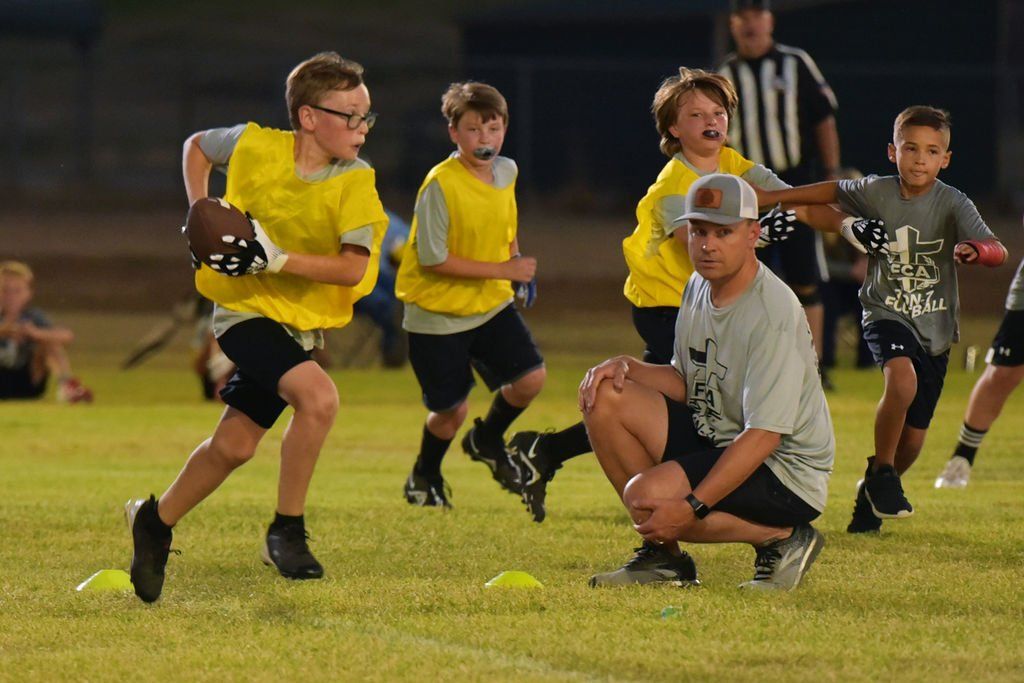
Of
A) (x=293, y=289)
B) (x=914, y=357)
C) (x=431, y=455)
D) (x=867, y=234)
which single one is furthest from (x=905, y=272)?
(x=293, y=289)

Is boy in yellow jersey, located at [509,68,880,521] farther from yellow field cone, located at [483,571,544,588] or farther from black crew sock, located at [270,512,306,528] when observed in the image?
black crew sock, located at [270,512,306,528]

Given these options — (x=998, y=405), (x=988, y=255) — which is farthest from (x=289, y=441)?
(x=998, y=405)

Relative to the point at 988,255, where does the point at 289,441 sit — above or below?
below

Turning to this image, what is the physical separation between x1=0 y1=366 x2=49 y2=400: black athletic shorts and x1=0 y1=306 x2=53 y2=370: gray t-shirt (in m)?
0.04

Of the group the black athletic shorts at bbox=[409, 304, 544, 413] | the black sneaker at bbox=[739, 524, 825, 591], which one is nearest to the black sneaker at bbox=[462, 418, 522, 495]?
the black athletic shorts at bbox=[409, 304, 544, 413]

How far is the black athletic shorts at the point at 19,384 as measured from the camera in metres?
13.8

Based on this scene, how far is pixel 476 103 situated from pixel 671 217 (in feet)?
3.86

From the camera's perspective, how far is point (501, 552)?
717 cm

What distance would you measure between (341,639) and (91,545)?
2.27 metres

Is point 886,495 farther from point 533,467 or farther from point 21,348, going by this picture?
point 21,348

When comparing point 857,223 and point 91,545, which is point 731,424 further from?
point 91,545

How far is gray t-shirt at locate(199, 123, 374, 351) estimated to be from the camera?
6566mm

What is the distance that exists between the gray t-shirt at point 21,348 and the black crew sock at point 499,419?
19.8 feet

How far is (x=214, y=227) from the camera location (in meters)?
6.15
